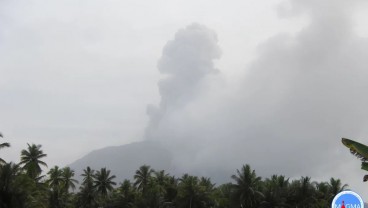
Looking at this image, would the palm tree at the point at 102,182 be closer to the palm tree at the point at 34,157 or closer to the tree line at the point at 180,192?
the tree line at the point at 180,192

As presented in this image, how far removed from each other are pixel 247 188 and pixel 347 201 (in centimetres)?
7025

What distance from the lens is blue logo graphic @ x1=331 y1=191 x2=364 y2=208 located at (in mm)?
7070

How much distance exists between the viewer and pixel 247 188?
7550cm

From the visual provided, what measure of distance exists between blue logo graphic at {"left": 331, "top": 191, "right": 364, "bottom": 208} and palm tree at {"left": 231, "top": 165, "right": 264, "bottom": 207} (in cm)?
6986

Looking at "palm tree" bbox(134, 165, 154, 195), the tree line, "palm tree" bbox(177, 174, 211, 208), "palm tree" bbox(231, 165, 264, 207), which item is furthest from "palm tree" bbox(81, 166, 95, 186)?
"palm tree" bbox(231, 165, 264, 207)

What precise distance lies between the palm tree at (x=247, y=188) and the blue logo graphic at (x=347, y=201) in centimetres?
6986

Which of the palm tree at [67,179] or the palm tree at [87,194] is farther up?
the palm tree at [67,179]

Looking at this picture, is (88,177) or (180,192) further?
(88,177)

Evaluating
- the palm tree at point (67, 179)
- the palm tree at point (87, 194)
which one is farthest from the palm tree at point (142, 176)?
the palm tree at point (67, 179)

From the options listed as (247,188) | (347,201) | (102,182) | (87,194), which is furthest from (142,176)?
(347,201)

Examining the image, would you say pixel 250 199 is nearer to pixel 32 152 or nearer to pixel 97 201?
pixel 97 201

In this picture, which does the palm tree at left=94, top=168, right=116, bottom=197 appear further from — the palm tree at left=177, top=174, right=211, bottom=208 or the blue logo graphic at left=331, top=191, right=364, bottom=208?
the blue logo graphic at left=331, top=191, right=364, bottom=208

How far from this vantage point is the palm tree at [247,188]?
7525 cm

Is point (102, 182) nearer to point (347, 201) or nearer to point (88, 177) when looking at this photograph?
point (88, 177)
